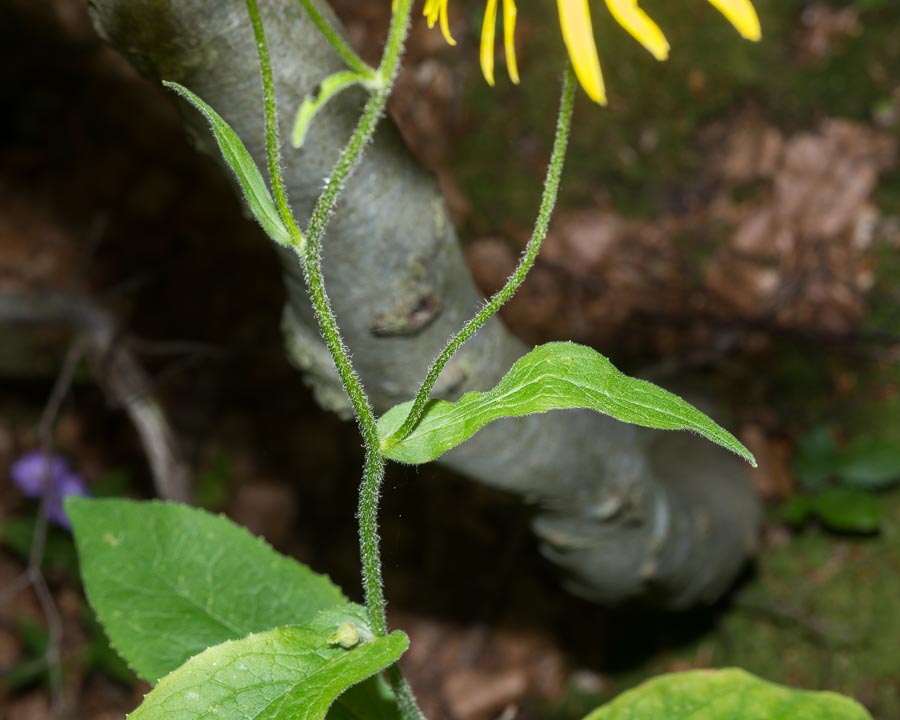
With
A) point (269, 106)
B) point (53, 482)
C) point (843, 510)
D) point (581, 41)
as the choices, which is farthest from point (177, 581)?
point (843, 510)

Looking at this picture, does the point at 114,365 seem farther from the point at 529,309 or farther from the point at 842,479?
the point at 842,479

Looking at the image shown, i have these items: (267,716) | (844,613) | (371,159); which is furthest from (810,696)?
(844,613)

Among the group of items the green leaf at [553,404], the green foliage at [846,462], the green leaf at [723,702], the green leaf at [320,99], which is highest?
the green leaf at [320,99]

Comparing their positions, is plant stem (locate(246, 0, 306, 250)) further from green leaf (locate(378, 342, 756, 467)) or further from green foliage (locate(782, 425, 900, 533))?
green foliage (locate(782, 425, 900, 533))

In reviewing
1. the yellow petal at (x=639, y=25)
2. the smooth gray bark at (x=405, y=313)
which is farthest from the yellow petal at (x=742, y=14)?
the smooth gray bark at (x=405, y=313)

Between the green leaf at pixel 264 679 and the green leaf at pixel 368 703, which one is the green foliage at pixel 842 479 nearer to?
the green leaf at pixel 368 703

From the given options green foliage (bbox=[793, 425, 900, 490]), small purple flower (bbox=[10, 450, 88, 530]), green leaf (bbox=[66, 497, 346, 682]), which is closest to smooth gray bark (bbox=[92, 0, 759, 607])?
green leaf (bbox=[66, 497, 346, 682])

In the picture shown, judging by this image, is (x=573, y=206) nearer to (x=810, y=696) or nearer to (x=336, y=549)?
(x=336, y=549)
